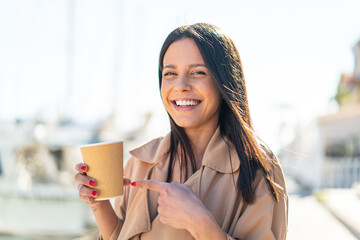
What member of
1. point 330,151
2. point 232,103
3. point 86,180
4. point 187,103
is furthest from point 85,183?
point 330,151

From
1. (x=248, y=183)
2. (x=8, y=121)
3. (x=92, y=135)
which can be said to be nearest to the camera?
(x=248, y=183)

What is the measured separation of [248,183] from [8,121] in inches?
870

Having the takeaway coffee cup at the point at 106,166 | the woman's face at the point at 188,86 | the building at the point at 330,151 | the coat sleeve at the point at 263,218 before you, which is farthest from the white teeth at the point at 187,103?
the building at the point at 330,151

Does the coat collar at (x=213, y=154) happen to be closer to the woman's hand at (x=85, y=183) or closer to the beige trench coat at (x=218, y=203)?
the beige trench coat at (x=218, y=203)

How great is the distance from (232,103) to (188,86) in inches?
7.7

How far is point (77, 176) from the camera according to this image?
1.53 meters

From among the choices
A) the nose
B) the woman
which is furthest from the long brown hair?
the nose

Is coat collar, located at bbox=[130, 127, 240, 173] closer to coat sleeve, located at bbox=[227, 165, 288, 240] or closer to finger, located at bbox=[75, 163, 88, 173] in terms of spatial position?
coat sleeve, located at bbox=[227, 165, 288, 240]

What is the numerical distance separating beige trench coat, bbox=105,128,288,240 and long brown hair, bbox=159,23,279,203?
0.04 metres

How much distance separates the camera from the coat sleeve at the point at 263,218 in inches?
57.2

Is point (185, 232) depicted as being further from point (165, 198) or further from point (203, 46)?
point (203, 46)

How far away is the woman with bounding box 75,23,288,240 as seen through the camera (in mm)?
1438

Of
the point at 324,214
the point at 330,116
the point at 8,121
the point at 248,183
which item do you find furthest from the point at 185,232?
the point at 8,121

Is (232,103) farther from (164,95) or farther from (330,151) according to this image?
(330,151)
